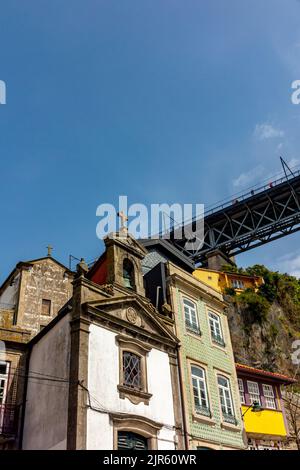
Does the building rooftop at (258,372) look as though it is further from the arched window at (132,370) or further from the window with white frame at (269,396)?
the arched window at (132,370)

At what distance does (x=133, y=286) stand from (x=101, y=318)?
4019 mm

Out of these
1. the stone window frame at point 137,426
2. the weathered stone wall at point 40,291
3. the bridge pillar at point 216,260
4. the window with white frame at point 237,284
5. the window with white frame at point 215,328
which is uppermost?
the bridge pillar at point 216,260

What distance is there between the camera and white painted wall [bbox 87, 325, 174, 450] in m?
15.4

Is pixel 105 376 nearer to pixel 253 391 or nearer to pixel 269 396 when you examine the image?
pixel 253 391

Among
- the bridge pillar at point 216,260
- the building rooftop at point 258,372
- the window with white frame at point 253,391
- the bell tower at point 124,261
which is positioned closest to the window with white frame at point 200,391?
the building rooftop at point 258,372

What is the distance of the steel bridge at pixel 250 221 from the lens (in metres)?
52.9

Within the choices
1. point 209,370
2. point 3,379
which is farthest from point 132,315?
point 3,379

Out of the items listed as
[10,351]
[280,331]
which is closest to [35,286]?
[10,351]

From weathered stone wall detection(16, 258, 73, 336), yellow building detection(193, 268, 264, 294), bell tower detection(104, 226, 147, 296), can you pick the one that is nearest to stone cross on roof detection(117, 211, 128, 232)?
bell tower detection(104, 226, 147, 296)

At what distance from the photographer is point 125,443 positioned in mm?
16297

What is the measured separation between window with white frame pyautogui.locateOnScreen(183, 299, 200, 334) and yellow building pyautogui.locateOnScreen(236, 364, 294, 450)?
3454 millimetres

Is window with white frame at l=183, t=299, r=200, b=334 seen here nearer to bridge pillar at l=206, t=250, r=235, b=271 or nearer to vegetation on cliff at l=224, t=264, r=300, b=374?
vegetation on cliff at l=224, t=264, r=300, b=374

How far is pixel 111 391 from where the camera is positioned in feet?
54.1

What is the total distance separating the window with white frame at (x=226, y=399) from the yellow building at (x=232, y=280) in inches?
1213
